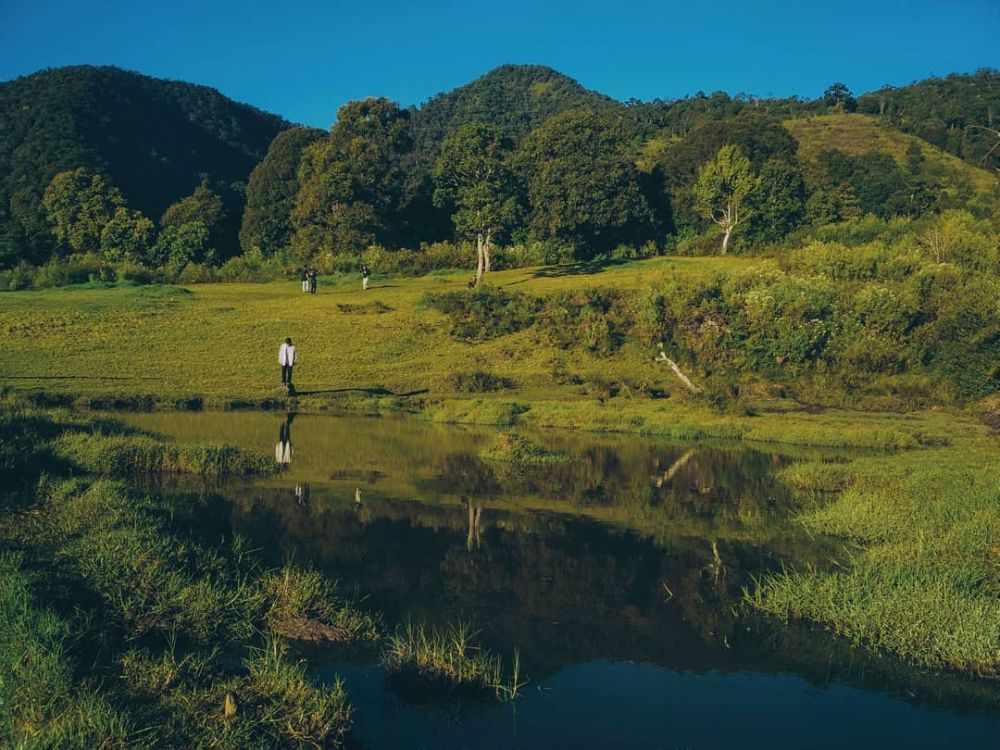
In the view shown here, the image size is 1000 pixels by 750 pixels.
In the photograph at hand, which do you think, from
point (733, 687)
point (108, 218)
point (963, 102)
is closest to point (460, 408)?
point (733, 687)

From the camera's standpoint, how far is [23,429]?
18156 mm


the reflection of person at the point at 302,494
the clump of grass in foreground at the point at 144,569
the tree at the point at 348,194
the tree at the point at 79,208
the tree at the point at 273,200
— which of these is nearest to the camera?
the clump of grass in foreground at the point at 144,569

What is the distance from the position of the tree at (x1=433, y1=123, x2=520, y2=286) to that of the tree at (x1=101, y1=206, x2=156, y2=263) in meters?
28.3

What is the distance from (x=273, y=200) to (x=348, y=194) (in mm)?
15358

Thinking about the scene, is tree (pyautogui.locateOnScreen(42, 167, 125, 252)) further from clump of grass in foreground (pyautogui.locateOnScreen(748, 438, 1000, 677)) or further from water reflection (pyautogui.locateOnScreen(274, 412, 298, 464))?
clump of grass in foreground (pyautogui.locateOnScreen(748, 438, 1000, 677))

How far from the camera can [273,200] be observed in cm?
8025

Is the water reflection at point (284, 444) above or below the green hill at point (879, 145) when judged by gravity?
below

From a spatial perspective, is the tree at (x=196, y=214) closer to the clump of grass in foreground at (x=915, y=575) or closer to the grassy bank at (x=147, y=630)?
the grassy bank at (x=147, y=630)

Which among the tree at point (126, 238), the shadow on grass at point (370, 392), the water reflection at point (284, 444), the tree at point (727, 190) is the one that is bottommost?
the water reflection at point (284, 444)

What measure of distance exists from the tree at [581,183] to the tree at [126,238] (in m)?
32.1

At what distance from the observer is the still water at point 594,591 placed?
8.30 m

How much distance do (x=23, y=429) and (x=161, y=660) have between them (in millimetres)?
12137

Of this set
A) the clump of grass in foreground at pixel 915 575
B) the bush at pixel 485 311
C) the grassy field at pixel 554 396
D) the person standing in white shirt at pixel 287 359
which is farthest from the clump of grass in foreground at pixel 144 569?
the bush at pixel 485 311

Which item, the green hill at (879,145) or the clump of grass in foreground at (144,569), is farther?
the green hill at (879,145)
